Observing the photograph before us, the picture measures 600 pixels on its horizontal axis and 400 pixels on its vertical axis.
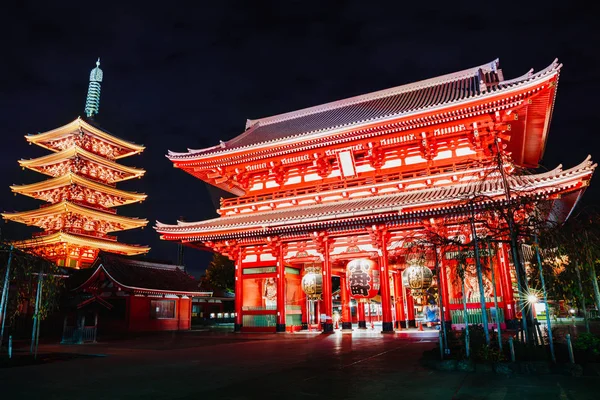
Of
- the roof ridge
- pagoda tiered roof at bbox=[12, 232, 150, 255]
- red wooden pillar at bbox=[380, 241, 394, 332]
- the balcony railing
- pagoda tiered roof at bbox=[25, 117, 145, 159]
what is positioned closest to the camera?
red wooden pillar at bbox=[380, 241, 394, 332]

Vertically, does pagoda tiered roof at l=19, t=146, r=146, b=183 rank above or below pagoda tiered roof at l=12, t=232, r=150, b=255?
above

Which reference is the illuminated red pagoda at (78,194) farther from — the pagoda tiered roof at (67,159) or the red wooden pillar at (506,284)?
the red wooden pillar at (506,284)

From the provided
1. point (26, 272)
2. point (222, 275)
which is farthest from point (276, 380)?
point (222, 275)

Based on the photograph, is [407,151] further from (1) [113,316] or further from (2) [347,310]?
(1) [113,316]

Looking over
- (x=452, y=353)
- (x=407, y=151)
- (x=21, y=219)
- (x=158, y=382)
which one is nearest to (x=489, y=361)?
(x=452, y=353)

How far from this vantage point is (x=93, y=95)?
2243 inches

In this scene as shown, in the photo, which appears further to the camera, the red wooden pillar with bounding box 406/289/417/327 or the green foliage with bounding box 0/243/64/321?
the red wooden pillar with bounding box 406/289/417/327

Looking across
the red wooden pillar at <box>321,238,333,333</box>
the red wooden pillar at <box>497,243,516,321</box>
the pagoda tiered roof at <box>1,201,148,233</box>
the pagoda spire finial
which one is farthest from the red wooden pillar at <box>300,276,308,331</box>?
the pagoda spire finial

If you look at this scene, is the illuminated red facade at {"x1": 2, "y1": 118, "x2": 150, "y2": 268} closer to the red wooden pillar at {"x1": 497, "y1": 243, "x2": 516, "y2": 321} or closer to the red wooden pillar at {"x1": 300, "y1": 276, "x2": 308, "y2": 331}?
the red wooden pillar at {"x1": 300, "y1": 276, "x2": 308, "y2": 331}

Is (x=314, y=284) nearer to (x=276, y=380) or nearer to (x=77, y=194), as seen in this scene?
(x=276, y=380)

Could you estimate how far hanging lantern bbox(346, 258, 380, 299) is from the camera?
20312mm

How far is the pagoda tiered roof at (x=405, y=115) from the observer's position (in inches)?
731

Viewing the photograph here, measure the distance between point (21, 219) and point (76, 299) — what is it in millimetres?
28232

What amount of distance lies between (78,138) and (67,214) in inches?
332
